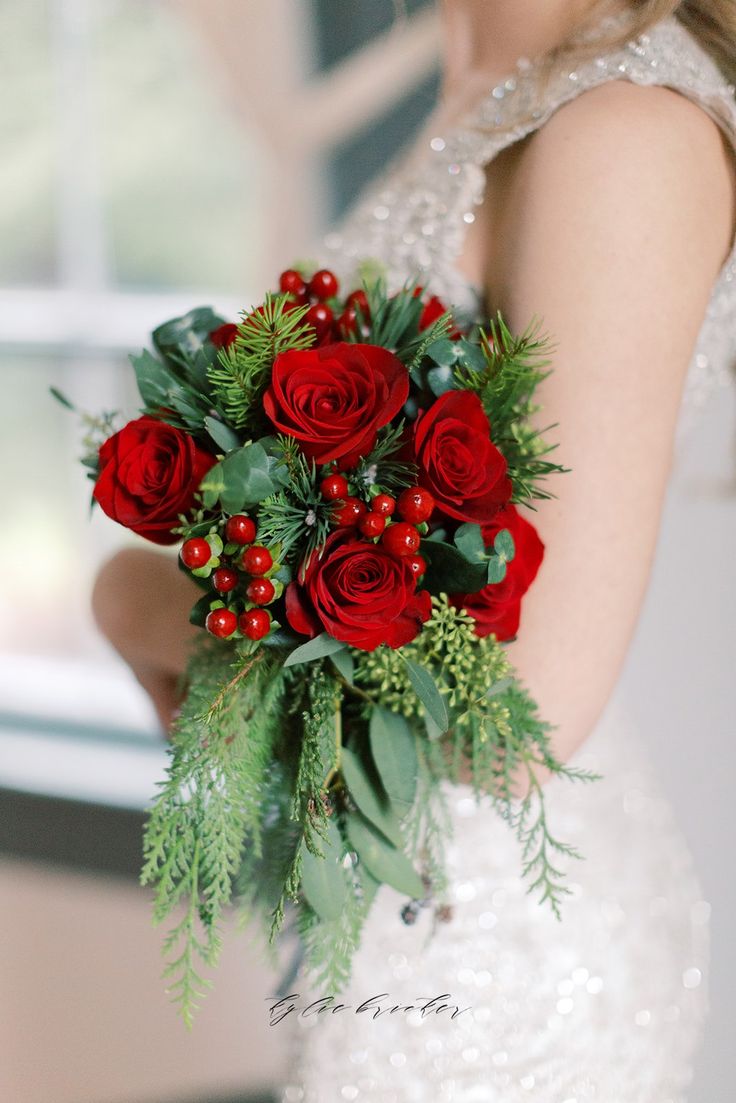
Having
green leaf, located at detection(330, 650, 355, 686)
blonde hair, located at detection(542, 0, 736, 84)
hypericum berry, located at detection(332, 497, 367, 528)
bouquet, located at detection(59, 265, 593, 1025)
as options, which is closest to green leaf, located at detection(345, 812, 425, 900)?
bouquet, located at detection(59, 265, 593, 1025)

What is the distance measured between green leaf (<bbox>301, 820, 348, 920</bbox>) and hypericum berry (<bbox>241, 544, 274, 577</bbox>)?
18cm

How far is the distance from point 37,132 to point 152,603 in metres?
2.32

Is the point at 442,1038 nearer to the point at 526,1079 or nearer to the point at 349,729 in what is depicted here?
the point at 526,1079

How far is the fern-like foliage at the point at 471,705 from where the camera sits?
562 mm

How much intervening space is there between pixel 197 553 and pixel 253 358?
0.12 metres

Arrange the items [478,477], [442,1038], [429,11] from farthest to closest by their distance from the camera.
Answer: [429,11], [442,1038], [478,477]

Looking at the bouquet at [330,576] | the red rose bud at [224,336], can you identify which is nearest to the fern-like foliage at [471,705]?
the bouquet at [330,576]

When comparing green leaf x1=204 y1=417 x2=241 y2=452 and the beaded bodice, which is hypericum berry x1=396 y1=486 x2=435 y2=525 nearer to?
green leaf x1=204 y1=417 x2=241 y2=452

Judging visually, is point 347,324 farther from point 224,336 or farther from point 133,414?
point 133,414

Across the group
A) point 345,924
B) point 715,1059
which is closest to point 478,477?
point 345,924

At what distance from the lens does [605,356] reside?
24.1 inches

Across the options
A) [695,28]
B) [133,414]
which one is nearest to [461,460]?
[695,28]

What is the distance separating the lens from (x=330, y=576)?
50cm

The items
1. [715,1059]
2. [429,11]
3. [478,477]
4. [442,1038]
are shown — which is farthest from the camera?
[429,11]
